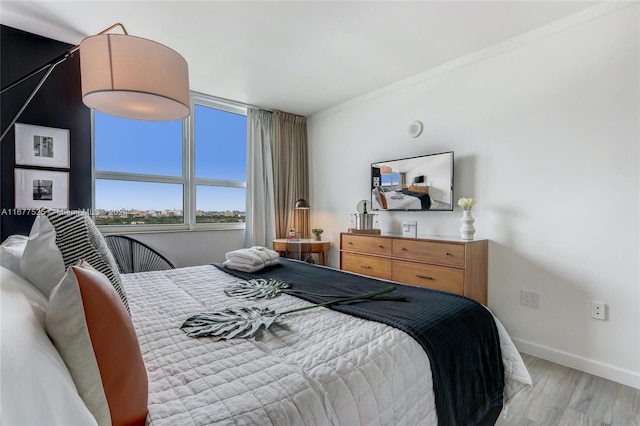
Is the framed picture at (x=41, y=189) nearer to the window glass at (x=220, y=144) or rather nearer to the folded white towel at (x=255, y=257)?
the window glass at (x=220, y=144)

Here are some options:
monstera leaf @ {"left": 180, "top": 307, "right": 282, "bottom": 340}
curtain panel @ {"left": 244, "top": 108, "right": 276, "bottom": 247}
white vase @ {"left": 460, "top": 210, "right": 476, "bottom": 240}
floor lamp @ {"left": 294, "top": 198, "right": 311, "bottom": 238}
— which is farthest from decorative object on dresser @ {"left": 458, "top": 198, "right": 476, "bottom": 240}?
curtain panel @ {"left": 244, "top": 108, "right": 276, "bottom": 247}

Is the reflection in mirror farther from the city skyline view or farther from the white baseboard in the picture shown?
the city skyline view

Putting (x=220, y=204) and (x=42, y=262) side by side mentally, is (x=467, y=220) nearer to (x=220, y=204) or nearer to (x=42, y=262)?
(x=42, y=262)

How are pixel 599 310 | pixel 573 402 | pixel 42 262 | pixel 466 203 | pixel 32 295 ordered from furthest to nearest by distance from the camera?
pixel 466 203 < pixel 599 310 < pixel 573 402 < pixel 42 262 < pixel 32 295

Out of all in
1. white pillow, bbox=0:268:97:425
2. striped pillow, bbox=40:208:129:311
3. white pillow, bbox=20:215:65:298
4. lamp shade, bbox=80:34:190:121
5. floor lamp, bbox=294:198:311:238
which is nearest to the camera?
white pillow, bbox=0:268:97:425

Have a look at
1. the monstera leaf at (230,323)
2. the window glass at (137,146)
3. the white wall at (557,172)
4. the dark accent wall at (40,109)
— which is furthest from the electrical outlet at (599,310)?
the dark accent wall at (40,109)

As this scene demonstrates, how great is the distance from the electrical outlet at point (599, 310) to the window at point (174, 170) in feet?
12.2

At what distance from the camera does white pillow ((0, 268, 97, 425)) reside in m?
0.45

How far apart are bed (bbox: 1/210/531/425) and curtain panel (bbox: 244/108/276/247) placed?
2.75 metres

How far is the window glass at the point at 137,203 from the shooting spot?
3.23 meters

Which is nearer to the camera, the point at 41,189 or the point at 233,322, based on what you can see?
the point at 233,322

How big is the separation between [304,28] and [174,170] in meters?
2.29

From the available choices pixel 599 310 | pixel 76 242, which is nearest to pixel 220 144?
pixel 76 242

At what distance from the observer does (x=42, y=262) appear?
91 cm
